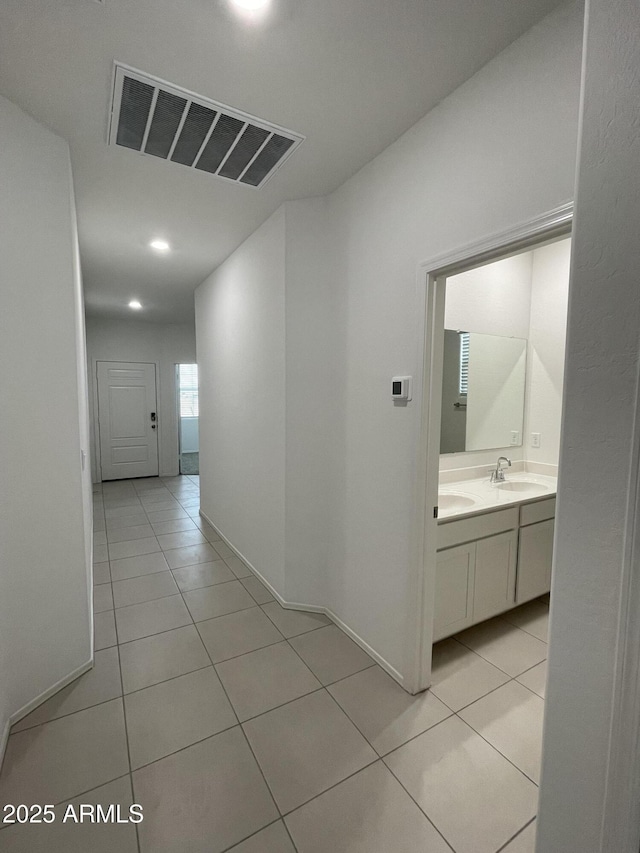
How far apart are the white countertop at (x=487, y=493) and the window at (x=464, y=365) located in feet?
2.24

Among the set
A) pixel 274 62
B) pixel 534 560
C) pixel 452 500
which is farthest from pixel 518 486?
pixel 274 62

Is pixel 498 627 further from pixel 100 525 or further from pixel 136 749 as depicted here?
pixel 100 525

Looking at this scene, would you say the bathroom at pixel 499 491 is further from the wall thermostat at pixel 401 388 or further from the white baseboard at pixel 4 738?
the white baseboard at pixel 4 738

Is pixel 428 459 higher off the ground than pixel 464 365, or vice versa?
pixel 464 365

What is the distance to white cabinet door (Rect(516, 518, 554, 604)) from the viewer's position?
2.53 m

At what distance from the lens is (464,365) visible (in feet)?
9.51

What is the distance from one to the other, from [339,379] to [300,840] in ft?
6.76

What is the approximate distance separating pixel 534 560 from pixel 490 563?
0.45 m

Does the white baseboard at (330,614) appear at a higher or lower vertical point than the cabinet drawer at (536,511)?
lower

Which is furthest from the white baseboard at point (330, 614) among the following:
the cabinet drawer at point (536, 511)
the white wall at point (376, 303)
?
the cabinet drawer at point (536, 511)

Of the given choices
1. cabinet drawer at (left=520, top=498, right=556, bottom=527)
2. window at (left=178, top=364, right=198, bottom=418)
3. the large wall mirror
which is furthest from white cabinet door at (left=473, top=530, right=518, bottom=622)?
window at (left=178, top=364, right=198, bottom=418)

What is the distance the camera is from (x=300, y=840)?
1.34m

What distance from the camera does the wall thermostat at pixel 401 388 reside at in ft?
6.31

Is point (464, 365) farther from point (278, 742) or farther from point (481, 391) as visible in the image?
point (278, 742)
